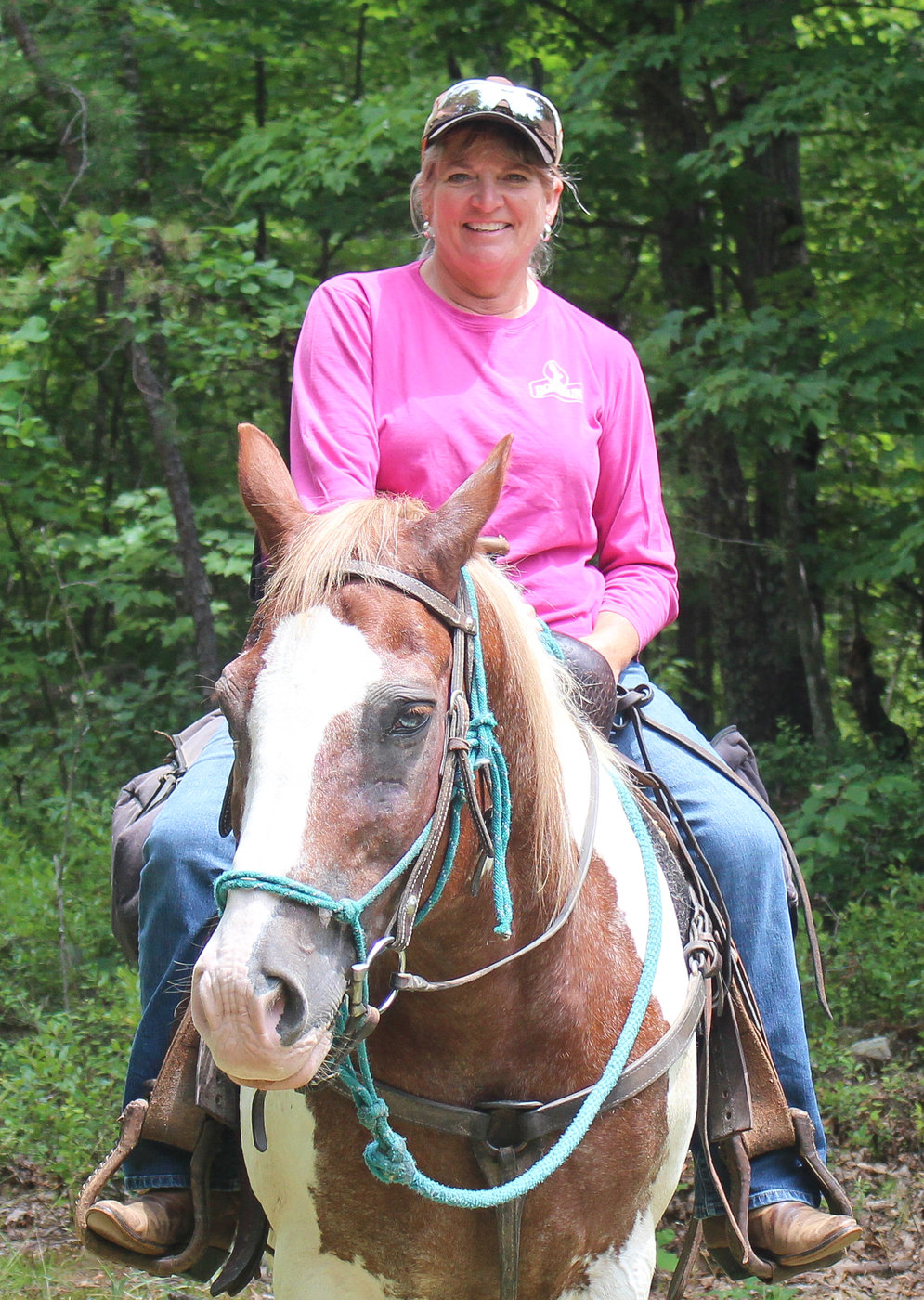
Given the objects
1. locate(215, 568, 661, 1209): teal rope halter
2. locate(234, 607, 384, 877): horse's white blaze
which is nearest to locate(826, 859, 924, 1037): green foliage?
locate(215, 568, 661, 1209): teal rope halter

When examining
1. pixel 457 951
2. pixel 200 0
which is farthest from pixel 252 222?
pixel 457 951

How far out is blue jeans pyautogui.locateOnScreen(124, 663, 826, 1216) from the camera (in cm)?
281

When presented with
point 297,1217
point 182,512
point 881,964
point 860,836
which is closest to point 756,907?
point 297,1217

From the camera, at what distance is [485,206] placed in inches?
115

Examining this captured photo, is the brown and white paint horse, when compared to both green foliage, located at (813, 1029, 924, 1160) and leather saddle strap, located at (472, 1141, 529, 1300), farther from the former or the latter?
green foliage, located at (813, 1029, 924, 1160)

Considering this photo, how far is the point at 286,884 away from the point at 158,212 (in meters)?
7.89

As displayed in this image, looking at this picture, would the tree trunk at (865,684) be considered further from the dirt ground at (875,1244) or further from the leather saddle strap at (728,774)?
the leather saddle strap at (728,774)

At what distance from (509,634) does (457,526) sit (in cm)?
25

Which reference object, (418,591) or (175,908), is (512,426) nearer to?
(418,591)

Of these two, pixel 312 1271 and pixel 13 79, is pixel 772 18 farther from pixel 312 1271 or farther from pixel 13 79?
pixel 312 1271

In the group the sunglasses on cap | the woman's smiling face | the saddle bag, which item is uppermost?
the sunglasses on cap

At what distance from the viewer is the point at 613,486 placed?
122 inches

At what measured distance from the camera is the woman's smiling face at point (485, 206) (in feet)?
9.57

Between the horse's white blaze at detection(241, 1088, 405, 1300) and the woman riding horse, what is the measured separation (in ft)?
1.56
